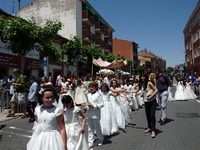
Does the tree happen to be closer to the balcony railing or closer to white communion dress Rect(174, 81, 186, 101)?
white communion dress Rect(174, 81, 186, 101)

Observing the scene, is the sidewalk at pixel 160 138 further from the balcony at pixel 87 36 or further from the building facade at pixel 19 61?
the balcony at pixel 87 36

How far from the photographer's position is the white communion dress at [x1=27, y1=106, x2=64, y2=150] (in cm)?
290

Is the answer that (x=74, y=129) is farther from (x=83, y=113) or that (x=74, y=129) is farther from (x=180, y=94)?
(x=180, y=94)

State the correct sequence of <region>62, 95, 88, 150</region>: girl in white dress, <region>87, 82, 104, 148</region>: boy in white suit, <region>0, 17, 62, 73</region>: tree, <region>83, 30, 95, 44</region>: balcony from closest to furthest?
<region>62, 95, 88, 150</region>: girl in white dress
<region>87, 82, 104, 148</region>: boy in white suit
<region>0, 17, 62, 73</region>: tree
<region>83, 30, 95, 44</region>: balcony

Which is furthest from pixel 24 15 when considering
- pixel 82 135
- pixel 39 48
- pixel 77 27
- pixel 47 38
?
pixel 82 135

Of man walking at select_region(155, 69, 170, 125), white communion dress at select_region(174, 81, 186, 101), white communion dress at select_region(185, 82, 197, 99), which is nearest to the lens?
man walking at select_region(155, 69, 170, 125)

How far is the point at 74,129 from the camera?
400 cm

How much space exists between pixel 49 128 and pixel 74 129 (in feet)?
3.65

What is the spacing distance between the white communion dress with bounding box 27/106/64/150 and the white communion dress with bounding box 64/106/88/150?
1.04m

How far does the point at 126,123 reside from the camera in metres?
7.36

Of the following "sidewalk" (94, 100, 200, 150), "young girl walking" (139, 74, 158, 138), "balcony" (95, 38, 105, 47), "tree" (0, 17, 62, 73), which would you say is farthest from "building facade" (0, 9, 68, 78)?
"balcony" (95, 38, 105, 47)

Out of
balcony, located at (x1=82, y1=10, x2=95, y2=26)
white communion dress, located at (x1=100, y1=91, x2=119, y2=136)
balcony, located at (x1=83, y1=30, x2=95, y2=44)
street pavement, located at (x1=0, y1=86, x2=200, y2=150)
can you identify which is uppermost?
balcony, located at (x1=82, y1=10, x2=95, y2=26)

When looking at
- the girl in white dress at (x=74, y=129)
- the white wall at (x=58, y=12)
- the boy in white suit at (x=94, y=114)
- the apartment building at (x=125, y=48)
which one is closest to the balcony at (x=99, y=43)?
the white wall at (x=58, y=12)

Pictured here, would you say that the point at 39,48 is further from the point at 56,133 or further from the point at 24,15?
the point at 56,133
